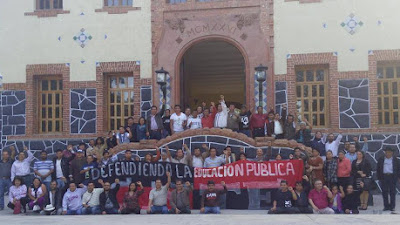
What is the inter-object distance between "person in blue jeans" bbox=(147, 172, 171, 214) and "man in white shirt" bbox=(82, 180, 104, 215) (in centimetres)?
129

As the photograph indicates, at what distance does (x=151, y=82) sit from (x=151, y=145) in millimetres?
3353

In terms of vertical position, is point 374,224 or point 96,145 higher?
point 96,145

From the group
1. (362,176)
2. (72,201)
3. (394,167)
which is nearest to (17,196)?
(72,201)

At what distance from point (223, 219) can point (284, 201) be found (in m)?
1.78

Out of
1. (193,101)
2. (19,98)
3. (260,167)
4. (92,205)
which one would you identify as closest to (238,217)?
(260,167)

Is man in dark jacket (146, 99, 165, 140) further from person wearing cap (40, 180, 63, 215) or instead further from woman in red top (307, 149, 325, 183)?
woman in red top (307, 149, 325, 183)

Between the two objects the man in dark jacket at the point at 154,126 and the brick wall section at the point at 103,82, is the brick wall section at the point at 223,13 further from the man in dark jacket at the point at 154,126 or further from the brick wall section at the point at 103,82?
the man in dark jacket at the point at 154,126

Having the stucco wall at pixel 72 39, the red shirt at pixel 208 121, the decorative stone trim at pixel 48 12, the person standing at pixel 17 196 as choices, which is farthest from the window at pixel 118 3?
the person standing at pixel 17 196

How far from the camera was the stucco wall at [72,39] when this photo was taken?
59.0 ft

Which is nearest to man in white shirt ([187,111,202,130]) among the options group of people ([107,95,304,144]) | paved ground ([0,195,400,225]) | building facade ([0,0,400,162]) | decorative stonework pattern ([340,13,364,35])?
group of people ([107,95,304,144])

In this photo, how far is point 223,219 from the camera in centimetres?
1160

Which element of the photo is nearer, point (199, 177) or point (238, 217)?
point (238, 217)

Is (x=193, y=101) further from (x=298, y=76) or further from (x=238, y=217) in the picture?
(x=238, y=217)

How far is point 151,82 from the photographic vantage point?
58.3 feet
